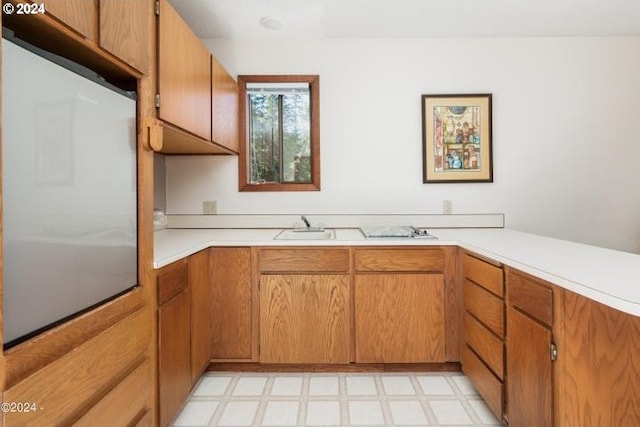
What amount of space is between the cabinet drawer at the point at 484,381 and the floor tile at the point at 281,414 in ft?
3.13

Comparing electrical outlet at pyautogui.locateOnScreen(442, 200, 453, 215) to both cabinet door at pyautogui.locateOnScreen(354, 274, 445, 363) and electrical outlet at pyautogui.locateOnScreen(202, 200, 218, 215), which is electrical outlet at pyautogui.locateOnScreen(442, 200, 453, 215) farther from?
electrical outlet at pyautogui.locateOnScreen(202, 200, 218, 215)

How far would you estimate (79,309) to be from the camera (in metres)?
0.95

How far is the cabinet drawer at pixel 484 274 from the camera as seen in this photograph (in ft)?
5.07

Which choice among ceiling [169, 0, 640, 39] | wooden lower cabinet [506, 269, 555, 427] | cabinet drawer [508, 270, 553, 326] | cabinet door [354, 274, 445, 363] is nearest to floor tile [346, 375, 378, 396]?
cabinet door [354, 274, 445, 363]

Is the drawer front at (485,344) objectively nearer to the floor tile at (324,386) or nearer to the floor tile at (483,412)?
the floor tile at (483,412)

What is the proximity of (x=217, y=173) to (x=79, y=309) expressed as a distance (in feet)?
5.95

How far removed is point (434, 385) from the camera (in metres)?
1.96

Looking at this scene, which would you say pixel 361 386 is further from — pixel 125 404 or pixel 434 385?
pixel 125 404

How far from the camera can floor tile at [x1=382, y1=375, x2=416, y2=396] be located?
189 cm

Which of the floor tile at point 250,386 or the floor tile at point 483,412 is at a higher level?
the floor tile at point 250,386

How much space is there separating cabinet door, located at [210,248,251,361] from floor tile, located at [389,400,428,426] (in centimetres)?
89

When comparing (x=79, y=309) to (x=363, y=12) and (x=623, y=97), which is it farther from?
(x=623, y=97)

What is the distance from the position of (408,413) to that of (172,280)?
53.1 inches

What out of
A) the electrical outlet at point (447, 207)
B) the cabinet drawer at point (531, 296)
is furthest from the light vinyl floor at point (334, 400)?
the electrical outlet at point (447, 207)
